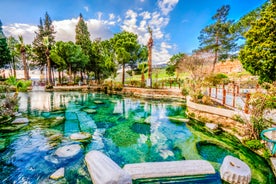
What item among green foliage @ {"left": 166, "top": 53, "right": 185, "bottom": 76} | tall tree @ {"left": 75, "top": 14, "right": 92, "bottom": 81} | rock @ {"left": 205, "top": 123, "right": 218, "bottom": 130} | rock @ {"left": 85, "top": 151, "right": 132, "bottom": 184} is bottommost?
rock @ {"left": 205, "top": 123, "right": 218, "bottom": 130}

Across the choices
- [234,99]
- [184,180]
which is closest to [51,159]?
[184,180]

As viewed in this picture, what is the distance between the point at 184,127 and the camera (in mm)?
6945

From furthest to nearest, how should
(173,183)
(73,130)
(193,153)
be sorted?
(73,130), (193,153), (173,183)

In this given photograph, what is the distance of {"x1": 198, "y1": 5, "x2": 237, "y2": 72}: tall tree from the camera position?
20.7 metres

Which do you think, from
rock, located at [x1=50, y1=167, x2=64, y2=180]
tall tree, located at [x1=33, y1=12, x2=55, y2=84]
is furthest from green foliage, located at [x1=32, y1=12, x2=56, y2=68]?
rock, located at [x1=50, y1=167, x2=64, y2=180]

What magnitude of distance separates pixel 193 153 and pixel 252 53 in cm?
752

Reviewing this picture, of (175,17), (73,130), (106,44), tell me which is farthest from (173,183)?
(106,44)

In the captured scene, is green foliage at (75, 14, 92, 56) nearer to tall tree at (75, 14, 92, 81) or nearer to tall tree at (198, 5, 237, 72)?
tall tree at (75, 14, 92, 81)

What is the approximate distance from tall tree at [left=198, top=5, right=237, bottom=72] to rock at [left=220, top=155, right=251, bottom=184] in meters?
20.3

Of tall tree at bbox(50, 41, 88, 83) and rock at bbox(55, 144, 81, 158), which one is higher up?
tall tree at bbox(50, 41, 88, 83)

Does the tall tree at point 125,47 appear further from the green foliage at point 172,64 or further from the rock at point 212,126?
the rock at point 212,126

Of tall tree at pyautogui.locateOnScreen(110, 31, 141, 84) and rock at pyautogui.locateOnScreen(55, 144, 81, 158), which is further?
tall tree at pyautogui.locateOnScreen(110, 31, 141, 84)

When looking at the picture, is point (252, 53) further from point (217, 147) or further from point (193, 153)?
point (193, 153)

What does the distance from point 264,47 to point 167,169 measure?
8.83m
